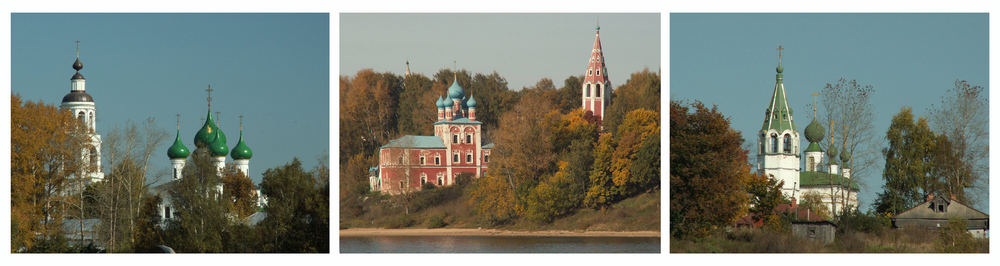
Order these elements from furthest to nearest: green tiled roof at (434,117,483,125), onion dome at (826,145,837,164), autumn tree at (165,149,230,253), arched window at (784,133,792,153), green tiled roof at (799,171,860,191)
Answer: green tiled roof at (434,117,483,125)
arched window at (784,133,792,153)
green tiled roof at (799,171,860,191)
onion dome at (826,145,837,164)
autumn tree at (165,149,230,253)

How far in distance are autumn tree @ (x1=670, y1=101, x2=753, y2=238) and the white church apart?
1.63 metres

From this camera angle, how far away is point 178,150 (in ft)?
93.1

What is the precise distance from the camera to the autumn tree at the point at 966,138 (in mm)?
25391

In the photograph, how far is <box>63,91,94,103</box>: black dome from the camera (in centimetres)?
2588

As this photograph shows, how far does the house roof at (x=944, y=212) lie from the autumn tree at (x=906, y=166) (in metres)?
0.22

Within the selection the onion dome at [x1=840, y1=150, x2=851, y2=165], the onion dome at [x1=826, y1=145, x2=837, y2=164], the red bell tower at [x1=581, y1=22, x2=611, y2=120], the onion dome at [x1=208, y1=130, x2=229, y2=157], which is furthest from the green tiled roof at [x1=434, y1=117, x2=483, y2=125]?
the onion dome at [x1=840, y1=150, x2=851, y2=165]

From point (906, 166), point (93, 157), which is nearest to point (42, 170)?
point (93, 157)

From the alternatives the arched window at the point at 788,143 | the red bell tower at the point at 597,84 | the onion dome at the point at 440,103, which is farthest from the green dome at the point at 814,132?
the onion dome at the point at 440,103

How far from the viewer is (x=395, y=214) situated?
2806 centimetres

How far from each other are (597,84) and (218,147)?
703cm

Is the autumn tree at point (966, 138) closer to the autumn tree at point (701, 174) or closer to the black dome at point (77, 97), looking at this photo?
the autumn tree at point (701, 174)

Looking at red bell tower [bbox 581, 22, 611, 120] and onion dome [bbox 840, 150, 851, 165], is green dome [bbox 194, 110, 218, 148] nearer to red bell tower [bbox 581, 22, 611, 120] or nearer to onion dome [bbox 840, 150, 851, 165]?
red bell tower [bbox 581, 22, 611, 120]

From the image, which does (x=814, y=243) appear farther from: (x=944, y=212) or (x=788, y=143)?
(x=788, y=143)

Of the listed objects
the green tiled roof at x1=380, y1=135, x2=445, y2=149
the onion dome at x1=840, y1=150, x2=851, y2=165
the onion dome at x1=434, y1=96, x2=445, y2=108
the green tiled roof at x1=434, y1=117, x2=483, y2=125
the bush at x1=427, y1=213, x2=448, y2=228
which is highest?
the onion dome at x1=434, y1=96, x2=445, y2=108
